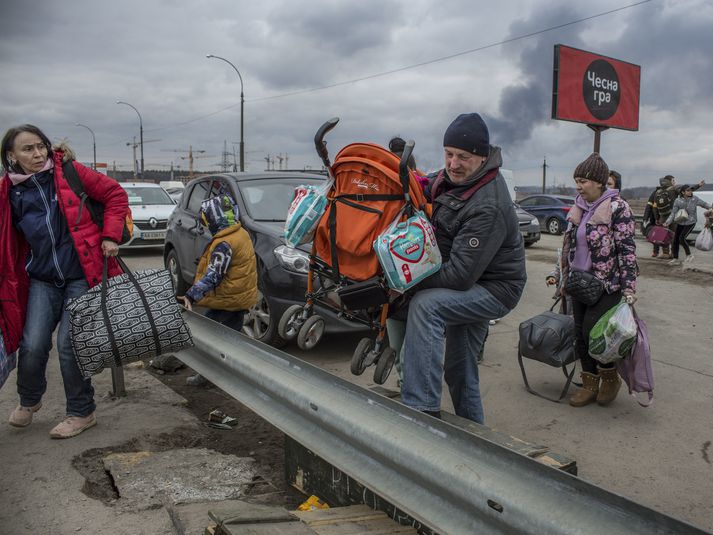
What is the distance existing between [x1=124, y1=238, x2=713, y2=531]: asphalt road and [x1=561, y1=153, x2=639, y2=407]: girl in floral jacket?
0.21 meters

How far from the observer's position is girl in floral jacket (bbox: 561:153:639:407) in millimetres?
4727

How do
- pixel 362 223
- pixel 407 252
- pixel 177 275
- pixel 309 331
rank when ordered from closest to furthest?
pixel 407 252
pixel 362 223
pixel 309 331
pixel 177 275

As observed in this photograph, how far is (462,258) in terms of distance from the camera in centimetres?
304

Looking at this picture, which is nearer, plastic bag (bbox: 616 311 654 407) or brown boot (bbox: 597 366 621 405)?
plastic bag (bbox: 616 311 654 407)

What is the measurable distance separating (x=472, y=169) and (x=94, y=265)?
235 cm

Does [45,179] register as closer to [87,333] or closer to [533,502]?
[87,333]

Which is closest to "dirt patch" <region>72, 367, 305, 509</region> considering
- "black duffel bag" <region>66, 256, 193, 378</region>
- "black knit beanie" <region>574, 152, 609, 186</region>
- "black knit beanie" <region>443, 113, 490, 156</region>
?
"black duffel bag" <region>66, 256, 193, 378</region>

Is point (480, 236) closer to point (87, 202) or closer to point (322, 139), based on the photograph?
point (322, 139)

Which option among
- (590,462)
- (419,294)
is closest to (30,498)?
(419,294)

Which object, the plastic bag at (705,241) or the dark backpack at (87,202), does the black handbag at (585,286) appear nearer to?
the dark backpack at (87,202)

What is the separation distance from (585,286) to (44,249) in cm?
361

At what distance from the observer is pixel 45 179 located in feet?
13.0

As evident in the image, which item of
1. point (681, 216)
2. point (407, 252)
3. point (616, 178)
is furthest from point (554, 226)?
point (407, 252)

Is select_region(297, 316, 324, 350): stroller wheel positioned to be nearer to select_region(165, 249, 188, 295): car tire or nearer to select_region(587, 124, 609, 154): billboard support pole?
select_region(165, 249, 188, 295): car tire
